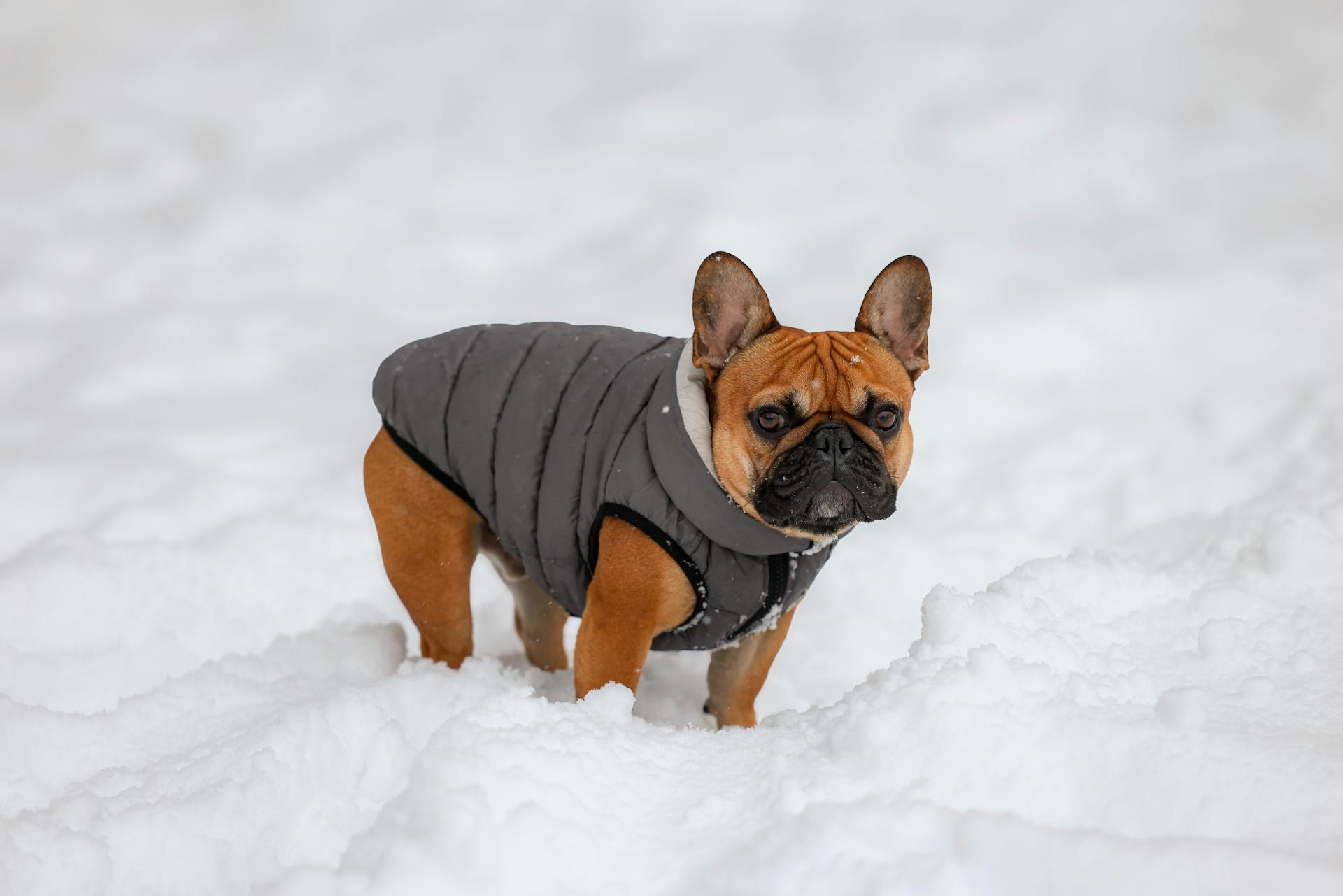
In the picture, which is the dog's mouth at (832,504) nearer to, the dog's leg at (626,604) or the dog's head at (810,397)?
the dog's head at (810,397)

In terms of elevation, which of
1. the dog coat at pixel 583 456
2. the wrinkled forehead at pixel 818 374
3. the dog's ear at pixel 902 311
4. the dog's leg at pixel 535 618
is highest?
the dog's ear at pixel 902 311

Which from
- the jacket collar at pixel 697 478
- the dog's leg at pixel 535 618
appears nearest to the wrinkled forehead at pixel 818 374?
the jacket collar at pixel 697 478

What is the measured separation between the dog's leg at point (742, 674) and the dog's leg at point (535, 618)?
0.64m

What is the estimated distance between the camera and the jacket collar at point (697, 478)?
2.78m

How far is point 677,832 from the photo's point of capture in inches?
76.2

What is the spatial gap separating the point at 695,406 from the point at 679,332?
365cm

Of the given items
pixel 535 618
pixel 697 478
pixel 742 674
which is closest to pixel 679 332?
pixel 535 618

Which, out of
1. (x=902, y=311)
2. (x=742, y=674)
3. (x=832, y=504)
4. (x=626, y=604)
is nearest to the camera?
(x=832, y=504)

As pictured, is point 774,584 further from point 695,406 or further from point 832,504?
point 695,406

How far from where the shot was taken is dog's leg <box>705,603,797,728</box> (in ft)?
11.0

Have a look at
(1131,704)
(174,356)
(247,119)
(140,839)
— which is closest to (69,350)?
(174,356)

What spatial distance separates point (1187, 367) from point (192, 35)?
7967 millimetres

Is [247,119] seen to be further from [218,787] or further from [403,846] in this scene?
[403,846]

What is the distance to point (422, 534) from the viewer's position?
10.9ft
